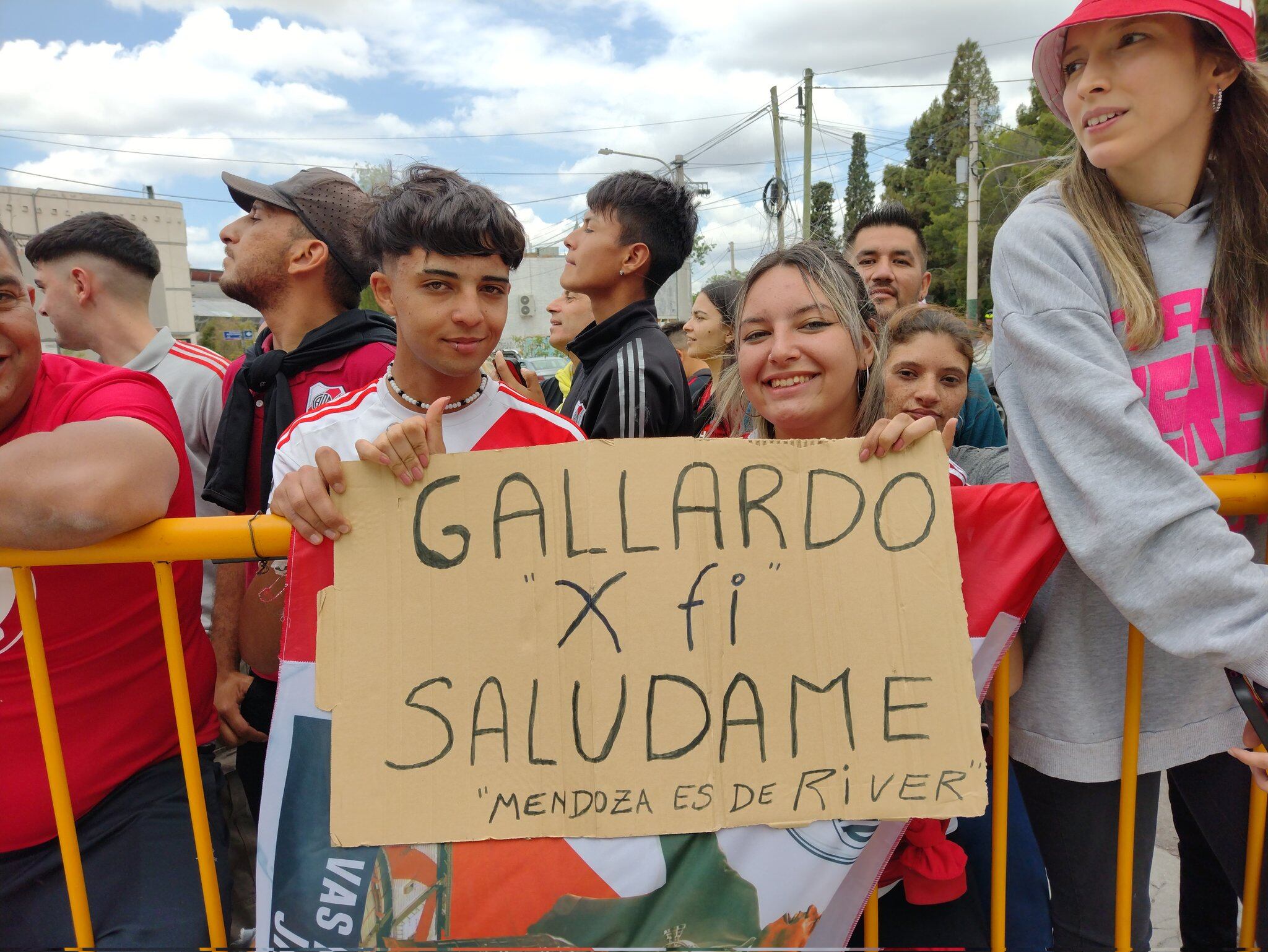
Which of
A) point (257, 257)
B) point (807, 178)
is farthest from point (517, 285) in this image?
point (257, 257)

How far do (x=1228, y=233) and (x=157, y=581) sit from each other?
7.03ft

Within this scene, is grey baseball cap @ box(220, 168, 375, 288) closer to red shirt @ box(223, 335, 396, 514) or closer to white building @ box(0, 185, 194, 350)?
red shirt @ box(223, 335, 396, 514)

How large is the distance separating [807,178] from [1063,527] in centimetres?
2999

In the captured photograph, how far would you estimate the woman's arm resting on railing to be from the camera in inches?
59.6

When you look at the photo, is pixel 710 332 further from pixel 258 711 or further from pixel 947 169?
pixel 947 169

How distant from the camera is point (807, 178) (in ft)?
95.5

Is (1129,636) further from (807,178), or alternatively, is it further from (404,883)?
(807,178)

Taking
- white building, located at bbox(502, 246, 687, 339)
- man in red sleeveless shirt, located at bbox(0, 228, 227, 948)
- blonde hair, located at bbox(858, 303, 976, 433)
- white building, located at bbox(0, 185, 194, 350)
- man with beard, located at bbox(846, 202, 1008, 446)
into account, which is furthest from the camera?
white building, located at bbox(502, 246, 687, 339)

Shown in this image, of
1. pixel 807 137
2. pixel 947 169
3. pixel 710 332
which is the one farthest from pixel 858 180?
pixel 710 332

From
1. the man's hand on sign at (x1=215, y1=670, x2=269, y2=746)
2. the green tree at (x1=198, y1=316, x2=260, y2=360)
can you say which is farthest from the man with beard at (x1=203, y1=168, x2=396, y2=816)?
the green tree at (x1=198, y1=316, x2=260, y2=360)

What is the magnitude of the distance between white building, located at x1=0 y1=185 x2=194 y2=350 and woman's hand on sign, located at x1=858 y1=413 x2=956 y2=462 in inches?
1431

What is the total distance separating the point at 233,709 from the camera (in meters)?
2.17

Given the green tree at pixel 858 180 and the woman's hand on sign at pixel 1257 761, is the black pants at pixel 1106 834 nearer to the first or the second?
the woman's hand on sign at pixel 1257 761

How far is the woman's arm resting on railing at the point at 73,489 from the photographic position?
1.51 metres
